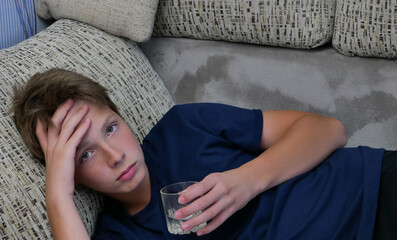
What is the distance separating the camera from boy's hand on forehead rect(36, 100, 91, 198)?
1.26 metres

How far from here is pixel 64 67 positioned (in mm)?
1565

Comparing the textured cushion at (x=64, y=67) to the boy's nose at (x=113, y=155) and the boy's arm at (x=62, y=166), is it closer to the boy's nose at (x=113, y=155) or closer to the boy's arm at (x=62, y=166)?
the boy's arm at (x=62, y=166)

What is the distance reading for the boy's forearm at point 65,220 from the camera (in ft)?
4.00

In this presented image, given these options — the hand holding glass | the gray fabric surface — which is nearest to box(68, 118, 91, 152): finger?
the hand holding glass

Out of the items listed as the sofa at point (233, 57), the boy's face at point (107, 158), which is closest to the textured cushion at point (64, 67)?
the sofa at point (233, 57)

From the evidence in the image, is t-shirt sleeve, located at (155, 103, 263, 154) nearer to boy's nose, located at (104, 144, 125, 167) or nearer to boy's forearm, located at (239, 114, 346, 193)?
boy's forearm, located at (239, 114, 346, 193)

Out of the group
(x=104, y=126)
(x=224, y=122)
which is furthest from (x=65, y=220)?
(x=224, y=122)

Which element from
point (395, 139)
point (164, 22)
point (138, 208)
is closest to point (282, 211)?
point (138, 208)

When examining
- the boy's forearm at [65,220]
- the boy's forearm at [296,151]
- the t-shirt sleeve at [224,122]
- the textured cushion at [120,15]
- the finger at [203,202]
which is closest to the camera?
the finger at [203,202]

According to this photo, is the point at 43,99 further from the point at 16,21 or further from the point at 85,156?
the point at 16,21

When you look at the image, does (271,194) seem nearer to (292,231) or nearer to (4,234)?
(292,231)

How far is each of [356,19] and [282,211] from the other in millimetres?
620

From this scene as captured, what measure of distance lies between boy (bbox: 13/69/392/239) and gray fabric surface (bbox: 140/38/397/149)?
8.0 inches

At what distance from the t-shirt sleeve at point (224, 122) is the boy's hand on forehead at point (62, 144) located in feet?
0.93
